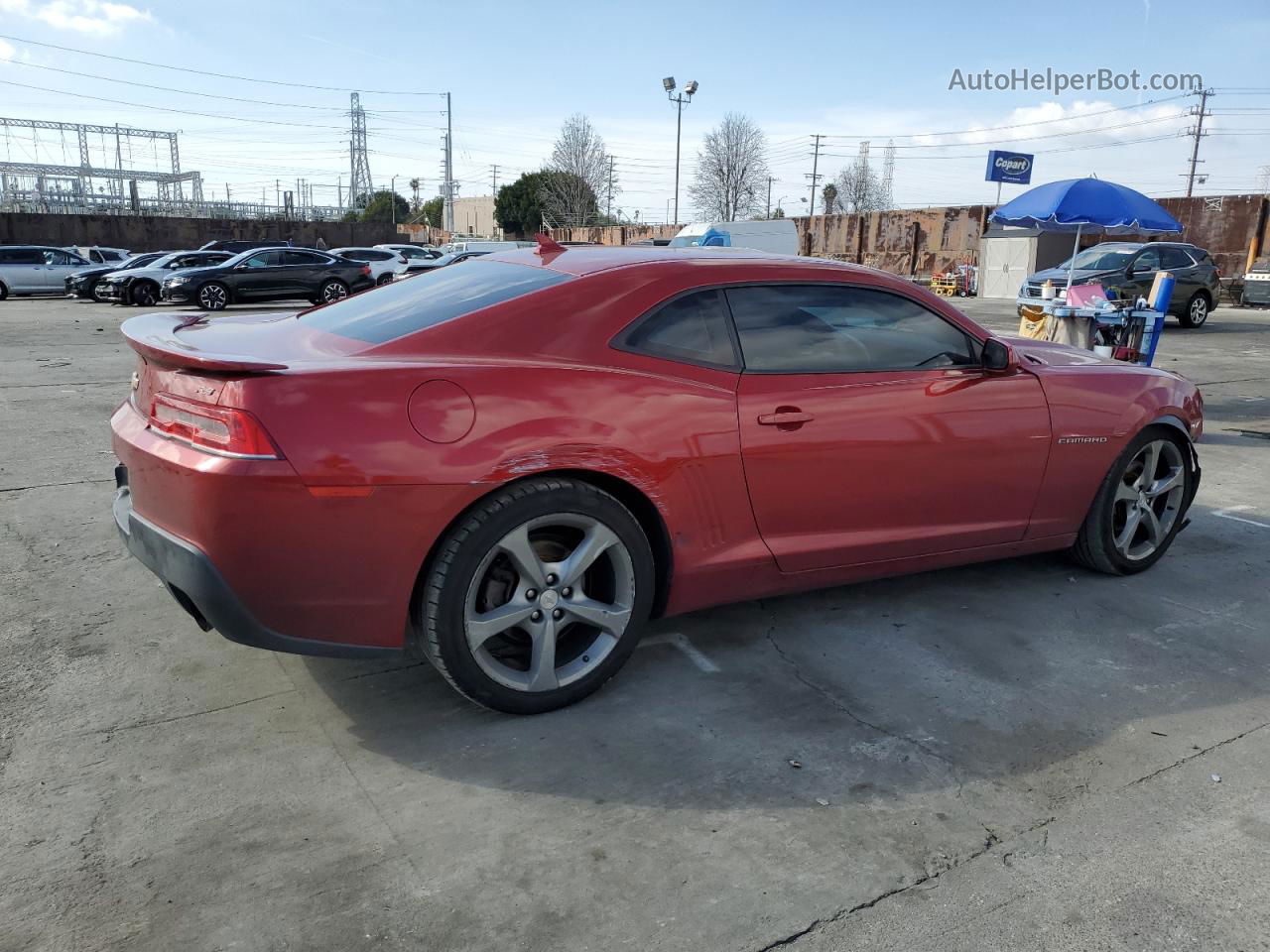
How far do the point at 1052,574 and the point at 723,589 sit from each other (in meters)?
2.11

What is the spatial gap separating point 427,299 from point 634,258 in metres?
0.78

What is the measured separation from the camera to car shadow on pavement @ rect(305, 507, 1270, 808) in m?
2.84

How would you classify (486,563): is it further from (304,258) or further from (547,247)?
(304,258)

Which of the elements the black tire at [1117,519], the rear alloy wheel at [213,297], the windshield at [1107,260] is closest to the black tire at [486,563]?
the black tire at [1117,519]

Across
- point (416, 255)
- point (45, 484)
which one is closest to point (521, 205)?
point (416, 255)

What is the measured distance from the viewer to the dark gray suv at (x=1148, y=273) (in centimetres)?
1831

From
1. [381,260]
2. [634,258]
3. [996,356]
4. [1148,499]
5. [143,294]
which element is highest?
[634,258]

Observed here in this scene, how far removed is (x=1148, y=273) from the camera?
18.5 meters

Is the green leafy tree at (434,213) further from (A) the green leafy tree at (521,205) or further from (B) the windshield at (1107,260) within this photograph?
(B) the windshield at (1107,260)

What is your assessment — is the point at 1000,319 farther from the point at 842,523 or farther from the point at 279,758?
the point at 279,758

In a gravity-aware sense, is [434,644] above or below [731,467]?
below

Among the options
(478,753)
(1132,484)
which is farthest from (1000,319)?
(478,753)

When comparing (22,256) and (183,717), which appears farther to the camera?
(22,256)

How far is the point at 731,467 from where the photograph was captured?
3305 mm
